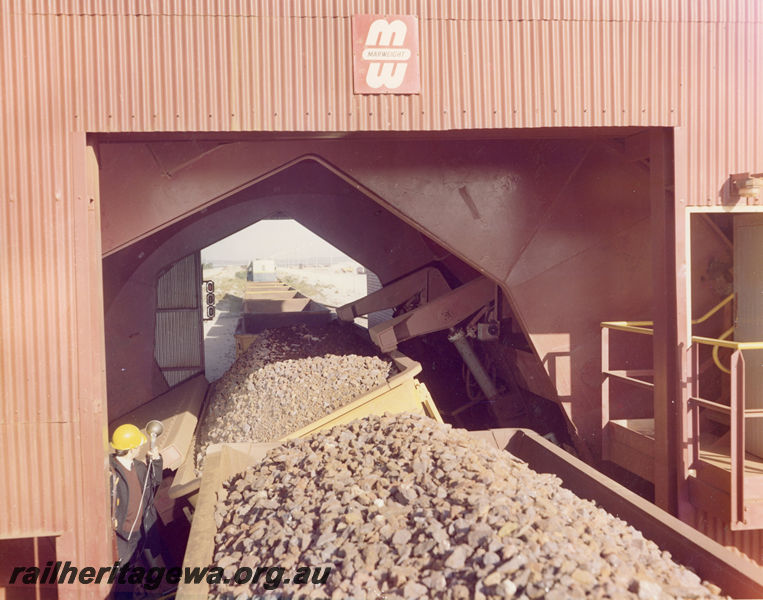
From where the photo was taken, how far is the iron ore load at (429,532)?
2.56 metres

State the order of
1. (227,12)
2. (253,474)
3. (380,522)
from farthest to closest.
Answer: (227,12) → (253,474) → (380,522)

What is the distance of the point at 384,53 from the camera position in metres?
4.66

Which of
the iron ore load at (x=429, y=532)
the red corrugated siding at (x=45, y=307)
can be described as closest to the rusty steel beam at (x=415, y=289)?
the iron ore load at (x=429, y=532)

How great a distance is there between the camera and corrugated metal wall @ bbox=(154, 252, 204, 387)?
11039mm

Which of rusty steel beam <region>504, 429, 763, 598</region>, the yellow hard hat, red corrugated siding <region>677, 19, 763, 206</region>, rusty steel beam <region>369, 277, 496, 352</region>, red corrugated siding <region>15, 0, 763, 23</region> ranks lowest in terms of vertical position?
rusty steel beam <region>504, 429, 763, 598</region>

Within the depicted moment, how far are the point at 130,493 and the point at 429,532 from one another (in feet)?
9.72

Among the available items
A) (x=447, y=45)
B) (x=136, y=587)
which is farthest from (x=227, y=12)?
(x=136, y=587)

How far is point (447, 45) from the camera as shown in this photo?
477 centimetres

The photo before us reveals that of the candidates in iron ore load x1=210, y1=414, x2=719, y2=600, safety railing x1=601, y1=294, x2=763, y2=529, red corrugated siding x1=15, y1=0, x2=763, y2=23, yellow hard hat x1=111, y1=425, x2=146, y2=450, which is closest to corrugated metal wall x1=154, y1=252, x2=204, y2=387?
yellow hard hat x1=111, y1=425, x2=146, y2=450

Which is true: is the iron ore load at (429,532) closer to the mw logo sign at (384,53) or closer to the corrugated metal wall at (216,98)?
the corrugated metal wall at (216,98)

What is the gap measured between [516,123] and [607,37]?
3.30 ft

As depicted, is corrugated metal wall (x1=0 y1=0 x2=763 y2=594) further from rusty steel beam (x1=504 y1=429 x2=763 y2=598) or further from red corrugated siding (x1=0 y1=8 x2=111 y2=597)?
rusty steel beam (x1=504 y1=429 x2=763 y2=598)

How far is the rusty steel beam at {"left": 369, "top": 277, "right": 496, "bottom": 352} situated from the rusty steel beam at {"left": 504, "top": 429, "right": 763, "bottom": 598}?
249cm

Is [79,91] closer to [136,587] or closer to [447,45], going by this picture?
[447,45]
